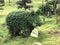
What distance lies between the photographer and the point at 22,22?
45.5ft

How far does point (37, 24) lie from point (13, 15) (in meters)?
1.44

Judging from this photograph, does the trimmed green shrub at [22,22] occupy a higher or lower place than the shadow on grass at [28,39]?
higher

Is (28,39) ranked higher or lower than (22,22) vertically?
lower

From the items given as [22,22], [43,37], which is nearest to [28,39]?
[43,37]

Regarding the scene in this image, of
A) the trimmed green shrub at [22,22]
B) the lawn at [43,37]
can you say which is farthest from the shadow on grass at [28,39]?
the trimmed green shrub at [22,22]

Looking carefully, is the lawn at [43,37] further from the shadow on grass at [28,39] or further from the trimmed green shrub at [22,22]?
the trimmed green shrub at [22,22]

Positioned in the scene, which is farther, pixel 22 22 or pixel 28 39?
pixel 22 22

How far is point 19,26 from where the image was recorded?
45.5 ft

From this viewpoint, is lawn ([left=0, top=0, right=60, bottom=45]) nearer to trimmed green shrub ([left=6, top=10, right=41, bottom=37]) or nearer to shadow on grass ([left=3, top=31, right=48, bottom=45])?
shadow on grass ([left=3, top=31, right=48, bottom=45])

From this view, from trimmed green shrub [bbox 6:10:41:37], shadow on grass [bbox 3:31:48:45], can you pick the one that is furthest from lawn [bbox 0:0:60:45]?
trimmed green shrub [bbox 6:10:41:37]

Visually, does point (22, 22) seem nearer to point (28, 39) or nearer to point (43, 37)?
point (28, 39)

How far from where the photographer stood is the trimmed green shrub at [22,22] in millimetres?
13805

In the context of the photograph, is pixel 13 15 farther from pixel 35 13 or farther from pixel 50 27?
pixel 50 27

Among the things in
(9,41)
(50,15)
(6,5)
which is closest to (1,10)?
(6,5)
